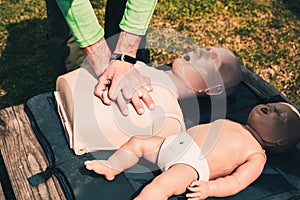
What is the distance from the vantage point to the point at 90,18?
270 centimetres

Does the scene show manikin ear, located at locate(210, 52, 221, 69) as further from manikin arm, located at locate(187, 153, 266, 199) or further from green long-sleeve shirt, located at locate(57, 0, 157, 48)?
manikin arm, located at locate(187, 153, 266, 199)

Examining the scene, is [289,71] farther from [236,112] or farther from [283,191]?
[283,191]

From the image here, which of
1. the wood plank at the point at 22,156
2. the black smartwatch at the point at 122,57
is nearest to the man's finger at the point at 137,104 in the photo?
the black smartwatch at the point at 122,57

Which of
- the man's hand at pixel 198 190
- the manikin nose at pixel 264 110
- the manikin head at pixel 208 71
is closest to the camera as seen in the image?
the man's hand at pixel 198 190

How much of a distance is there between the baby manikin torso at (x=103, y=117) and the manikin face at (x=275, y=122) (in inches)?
17.5

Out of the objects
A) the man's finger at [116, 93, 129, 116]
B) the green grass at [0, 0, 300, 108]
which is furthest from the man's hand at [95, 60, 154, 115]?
the green grass at [0, 0, 300, 108]

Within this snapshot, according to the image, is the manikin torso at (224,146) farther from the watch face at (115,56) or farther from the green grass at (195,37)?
the green grass at (195,37)

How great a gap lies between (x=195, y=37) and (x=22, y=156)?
7.25ft

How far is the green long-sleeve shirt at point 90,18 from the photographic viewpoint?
8.71 ft

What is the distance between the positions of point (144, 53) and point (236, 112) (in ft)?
2.78

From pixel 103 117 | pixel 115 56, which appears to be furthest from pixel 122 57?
pixel 103 117

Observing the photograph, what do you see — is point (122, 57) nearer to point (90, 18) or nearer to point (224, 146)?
point (90, 18)

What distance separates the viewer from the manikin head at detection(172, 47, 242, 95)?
3119mm

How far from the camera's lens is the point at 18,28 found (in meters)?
A: 4.59
